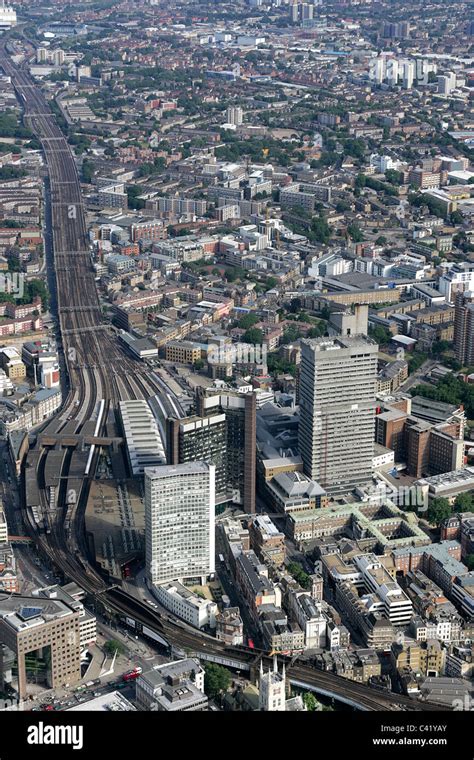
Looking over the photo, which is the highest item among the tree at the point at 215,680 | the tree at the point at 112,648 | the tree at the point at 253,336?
the tree at the point at 253,336

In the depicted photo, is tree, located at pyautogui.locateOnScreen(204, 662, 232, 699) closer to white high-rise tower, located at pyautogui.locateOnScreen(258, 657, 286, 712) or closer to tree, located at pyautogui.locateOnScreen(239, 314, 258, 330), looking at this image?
white high-rise tower, located at pyautogui.locateOnScreen(258, 657, 286, 712)

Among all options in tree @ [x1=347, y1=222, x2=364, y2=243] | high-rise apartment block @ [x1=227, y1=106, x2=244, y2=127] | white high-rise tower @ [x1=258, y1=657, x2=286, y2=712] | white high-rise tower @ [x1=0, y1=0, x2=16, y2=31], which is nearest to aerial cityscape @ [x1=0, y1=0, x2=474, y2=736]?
white high-rise tower @ [x1=258, y1=657, x2=286, y2=712]

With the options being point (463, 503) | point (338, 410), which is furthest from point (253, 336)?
point (463, 503)

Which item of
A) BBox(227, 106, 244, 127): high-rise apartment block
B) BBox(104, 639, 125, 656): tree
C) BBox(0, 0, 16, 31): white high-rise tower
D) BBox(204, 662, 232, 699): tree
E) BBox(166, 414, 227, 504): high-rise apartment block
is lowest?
BBox(104, 639, 125, 656): tree

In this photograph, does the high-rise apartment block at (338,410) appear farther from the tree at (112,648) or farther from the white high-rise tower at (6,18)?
the white high-rise tower at (6,18)

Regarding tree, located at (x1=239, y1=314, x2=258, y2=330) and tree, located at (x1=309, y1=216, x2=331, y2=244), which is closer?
A: tree, located at (x1=239, y1=314, x2=258, y2=330)

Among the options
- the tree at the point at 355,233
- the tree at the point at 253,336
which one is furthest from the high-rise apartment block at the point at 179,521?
the tree at the point at 355,233

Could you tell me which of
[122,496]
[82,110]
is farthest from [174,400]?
[82,110]

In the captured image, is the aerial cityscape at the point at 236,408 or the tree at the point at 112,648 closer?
the aerial cityscape at the point at 236,408
